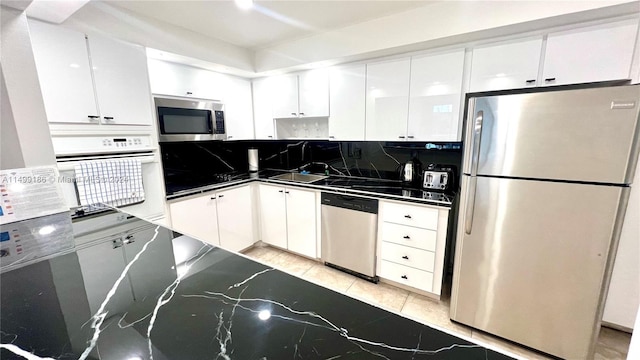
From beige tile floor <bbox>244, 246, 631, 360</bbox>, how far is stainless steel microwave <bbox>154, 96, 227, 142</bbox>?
1475 millimetres

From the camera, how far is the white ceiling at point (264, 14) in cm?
187

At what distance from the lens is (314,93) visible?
2717mm

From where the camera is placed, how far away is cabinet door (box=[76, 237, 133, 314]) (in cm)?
69

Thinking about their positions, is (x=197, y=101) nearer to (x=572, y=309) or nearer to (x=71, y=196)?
(x=71, y=196)

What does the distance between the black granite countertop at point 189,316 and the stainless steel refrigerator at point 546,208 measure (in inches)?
53.9

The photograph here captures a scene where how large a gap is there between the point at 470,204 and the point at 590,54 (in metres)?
1.19

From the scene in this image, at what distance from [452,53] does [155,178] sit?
2590mm

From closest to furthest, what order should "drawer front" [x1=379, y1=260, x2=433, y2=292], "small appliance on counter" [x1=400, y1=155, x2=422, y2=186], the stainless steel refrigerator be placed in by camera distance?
the stainless steel refrigerator < "drawer front" [x1=379, y1=260, x2=433, y2=292] < "small appliance on counter" [x1=400, y1=155, x2=422, y2=186]

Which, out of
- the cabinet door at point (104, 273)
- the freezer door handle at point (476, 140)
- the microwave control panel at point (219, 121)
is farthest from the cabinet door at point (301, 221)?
the cabinet door at point (104, 273)

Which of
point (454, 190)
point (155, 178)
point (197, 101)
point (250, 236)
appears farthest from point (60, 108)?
point (454, 190)

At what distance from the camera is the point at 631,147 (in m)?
1.31

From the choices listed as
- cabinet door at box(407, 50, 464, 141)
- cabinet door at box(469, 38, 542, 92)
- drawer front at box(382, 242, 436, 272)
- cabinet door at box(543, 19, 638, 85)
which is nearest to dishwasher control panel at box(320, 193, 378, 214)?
drawer front at box(382, 242, 436, 272)

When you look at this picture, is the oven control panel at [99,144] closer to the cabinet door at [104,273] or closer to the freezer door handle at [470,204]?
the cabinet door at [104,273]

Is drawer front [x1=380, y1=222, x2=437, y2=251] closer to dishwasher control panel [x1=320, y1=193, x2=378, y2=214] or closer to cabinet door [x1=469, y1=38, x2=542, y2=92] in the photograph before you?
dishwasher control panel [x1=320, y1=193, x2=378, y2=214]
